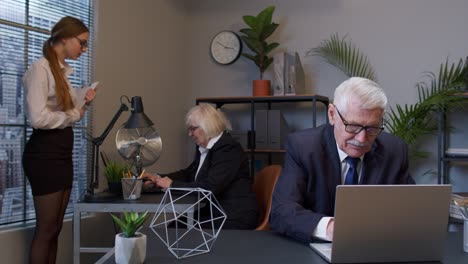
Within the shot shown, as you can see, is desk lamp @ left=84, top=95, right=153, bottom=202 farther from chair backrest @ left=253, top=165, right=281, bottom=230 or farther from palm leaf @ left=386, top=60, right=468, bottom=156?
palm leaf @ left=386, top=60, right=468, bottom=156

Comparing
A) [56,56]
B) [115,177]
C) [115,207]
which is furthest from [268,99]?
[56,56]

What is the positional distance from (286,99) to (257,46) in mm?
520

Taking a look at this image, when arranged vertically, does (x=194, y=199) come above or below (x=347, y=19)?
below

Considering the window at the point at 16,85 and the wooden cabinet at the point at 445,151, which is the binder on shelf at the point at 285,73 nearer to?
the wooden cabinet at the point at 445,151

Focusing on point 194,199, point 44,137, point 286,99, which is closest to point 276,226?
point 194,199

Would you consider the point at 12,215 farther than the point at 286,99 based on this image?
No

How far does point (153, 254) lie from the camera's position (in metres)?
1.35

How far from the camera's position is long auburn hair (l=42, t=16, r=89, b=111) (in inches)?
97.0

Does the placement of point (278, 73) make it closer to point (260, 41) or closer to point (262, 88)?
point (262, 88)

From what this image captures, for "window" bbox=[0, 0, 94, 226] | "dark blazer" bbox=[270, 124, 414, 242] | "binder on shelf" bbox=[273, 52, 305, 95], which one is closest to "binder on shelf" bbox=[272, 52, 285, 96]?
"binder on shelf" bbox=[273, 52, 305, 95]

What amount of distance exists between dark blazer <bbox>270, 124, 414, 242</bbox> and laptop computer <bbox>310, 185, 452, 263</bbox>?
48 centimetres

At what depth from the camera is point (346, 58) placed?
425 centimetres

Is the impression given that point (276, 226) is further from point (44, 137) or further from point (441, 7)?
point (441, 7)

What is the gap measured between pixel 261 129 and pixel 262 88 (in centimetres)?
36
